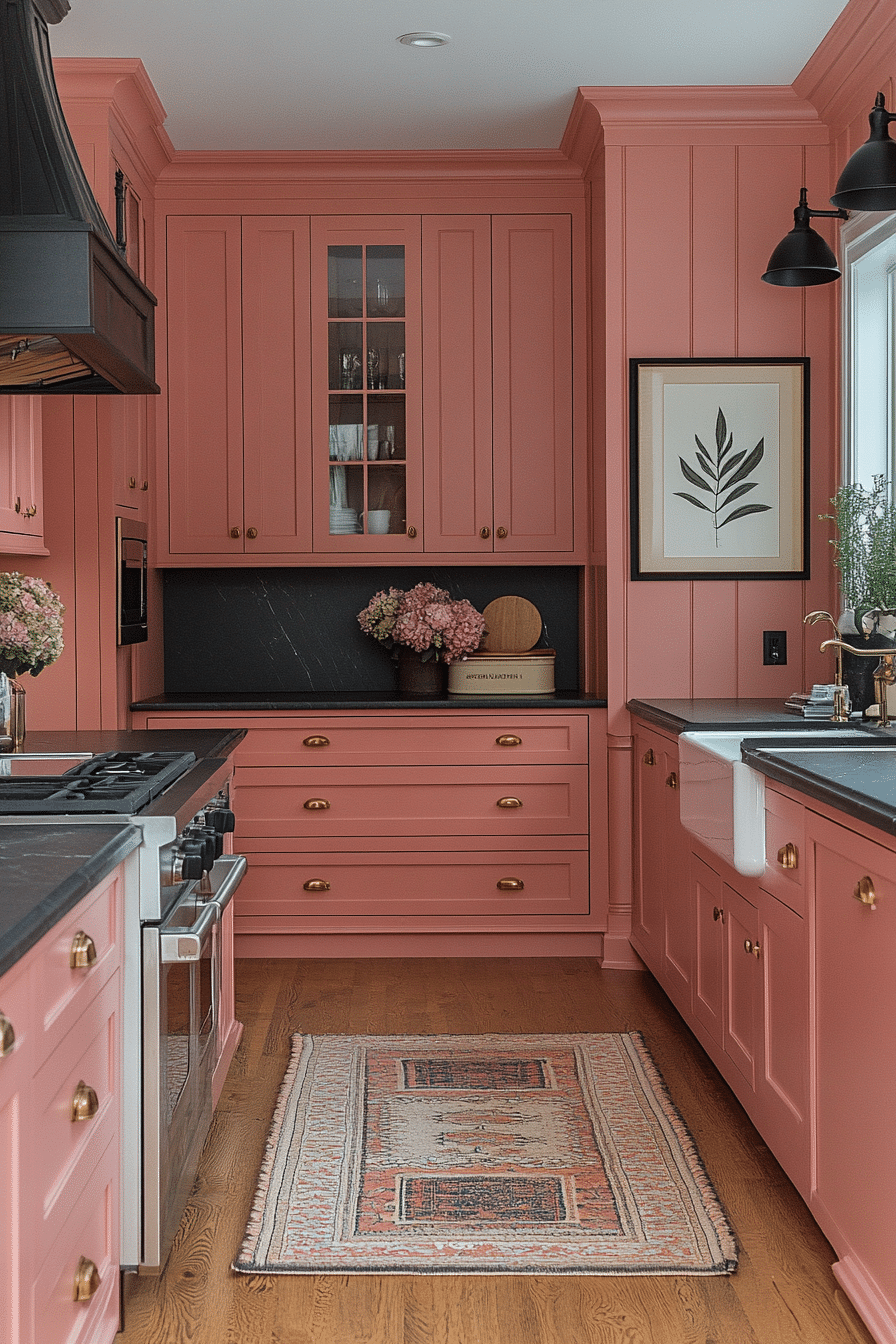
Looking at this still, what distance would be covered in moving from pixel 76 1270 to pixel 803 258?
2.93 meters

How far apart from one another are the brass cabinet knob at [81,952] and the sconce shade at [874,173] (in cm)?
216

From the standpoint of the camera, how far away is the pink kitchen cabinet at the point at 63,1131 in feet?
4.43

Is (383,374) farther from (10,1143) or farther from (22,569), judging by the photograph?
(10,1143)

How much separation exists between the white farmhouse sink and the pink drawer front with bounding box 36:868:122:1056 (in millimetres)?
1241

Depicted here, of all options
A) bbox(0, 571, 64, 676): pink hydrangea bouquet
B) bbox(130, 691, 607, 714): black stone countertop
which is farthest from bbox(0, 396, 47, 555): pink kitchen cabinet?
bbox(130, 691, 607, 714): black stone countertop

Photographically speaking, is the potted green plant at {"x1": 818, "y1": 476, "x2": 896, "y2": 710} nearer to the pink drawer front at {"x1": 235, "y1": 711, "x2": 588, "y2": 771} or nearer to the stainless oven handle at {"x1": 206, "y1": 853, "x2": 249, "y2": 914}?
the pink drawer front at {"x1": 235, "y1": 711, "x2": 588, "y2": 771}

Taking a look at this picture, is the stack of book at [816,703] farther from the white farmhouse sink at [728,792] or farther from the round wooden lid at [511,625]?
the round wooden lid at [511,625]

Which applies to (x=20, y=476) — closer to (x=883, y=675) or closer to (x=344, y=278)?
(x=344, y=278)

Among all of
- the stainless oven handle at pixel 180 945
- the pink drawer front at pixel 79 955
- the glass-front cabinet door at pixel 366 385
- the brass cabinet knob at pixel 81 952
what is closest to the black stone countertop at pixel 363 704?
the glass-front cabinet door at pixel 366 385

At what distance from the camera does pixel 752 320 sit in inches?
156

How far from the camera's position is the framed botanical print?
397 centimetres

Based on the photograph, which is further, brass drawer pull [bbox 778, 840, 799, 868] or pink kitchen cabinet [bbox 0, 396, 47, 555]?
pink kitchen cabinet [bbox 0, 396, 47, 555]

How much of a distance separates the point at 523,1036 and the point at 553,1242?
1109 mm

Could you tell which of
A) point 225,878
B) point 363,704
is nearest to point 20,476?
point 225,878
